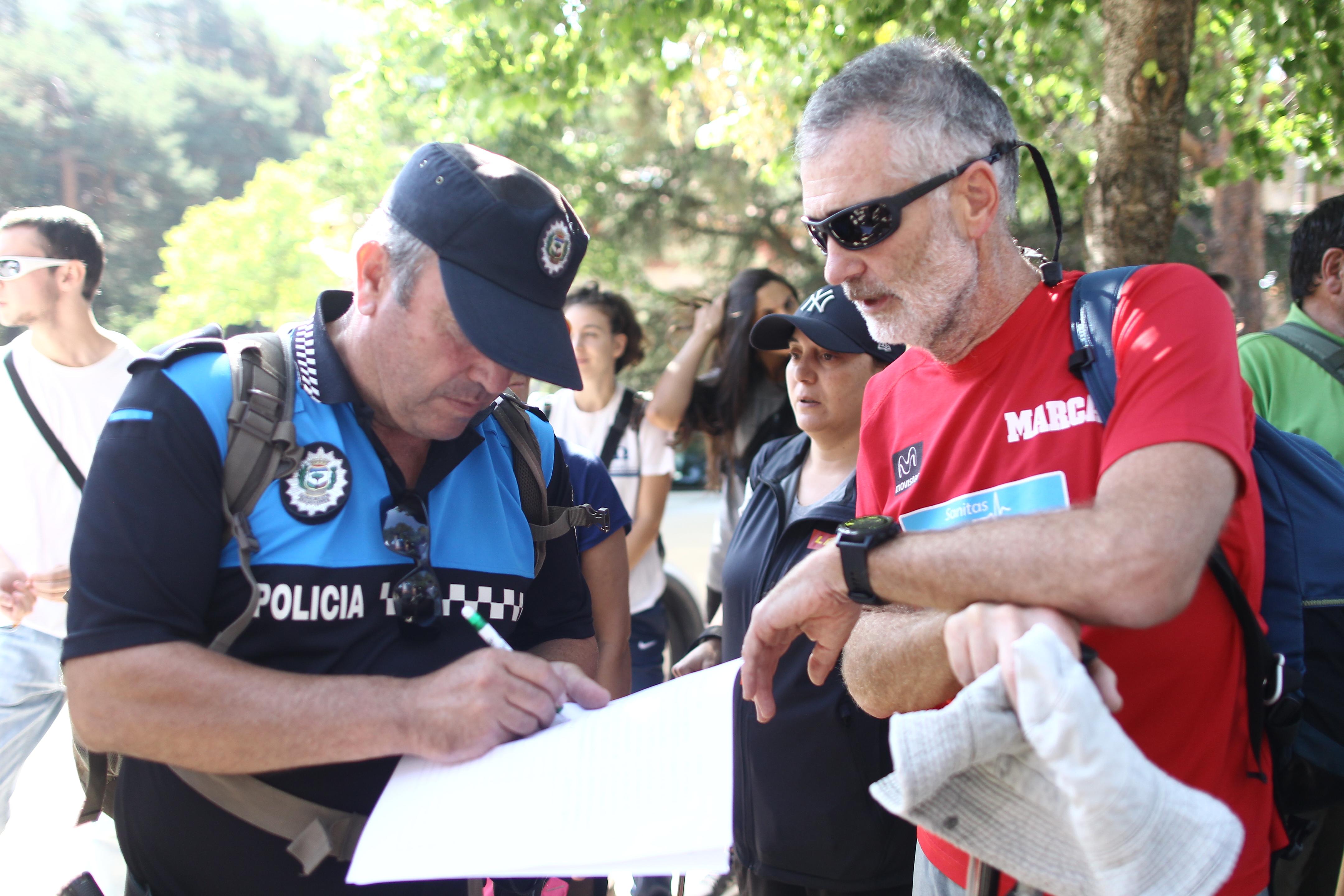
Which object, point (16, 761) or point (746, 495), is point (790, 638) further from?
point (16, 761)

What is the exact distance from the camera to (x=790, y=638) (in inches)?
60.7

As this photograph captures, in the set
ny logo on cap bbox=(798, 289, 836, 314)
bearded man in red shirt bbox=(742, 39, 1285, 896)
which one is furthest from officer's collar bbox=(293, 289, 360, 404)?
ny logo on cap bbox=(798, 289, 836, 314)

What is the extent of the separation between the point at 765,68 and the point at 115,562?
5.85m

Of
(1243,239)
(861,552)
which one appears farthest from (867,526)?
(1243,239)

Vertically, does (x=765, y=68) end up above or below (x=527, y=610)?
above

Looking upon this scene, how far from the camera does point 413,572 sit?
1544mm

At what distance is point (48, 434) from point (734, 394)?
8.68 feet

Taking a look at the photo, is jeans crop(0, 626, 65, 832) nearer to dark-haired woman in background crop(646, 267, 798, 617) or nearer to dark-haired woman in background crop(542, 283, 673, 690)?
dark-haired woman in background crop(542, 283, 673, 690)

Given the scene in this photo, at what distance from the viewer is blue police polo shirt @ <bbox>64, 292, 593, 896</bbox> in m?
1.36

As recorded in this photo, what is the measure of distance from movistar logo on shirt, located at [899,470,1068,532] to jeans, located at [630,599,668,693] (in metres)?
2.79

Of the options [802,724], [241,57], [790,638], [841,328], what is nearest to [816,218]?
[790,638]

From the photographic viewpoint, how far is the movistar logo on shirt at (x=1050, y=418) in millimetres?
1515

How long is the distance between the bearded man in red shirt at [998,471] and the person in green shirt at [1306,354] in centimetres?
163

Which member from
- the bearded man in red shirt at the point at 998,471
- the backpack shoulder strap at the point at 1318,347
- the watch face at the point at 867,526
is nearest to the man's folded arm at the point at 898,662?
the bearded man in red shirt at the point at 998,471
